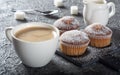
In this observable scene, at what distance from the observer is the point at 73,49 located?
71cm

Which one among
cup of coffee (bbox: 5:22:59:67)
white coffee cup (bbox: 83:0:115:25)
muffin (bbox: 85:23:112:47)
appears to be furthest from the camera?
white coffee cup (bbox: 83:0:115:25)

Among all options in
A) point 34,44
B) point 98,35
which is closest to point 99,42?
point 98,35

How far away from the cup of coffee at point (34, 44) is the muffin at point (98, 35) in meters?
0.13

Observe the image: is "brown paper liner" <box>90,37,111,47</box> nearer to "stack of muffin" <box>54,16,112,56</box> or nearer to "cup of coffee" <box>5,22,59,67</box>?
"stack of muffin" <box>54,16,112,56</box>

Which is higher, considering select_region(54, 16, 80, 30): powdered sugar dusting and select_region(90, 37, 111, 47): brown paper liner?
select_region(54, 16, 80, 30): powdered sugar dusting

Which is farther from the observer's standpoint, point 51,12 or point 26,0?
point 26,0

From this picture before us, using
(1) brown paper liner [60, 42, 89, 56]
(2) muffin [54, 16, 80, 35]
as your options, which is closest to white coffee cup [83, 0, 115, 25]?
(2) muffin [54, 16, 80, 35]

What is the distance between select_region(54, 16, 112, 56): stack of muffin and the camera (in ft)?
2.33

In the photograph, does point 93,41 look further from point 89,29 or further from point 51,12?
point 51,12

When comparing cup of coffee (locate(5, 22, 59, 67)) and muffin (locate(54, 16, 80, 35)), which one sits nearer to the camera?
cup of coffee (locate(5, 22, 59, 67))

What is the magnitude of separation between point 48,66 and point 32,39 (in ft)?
0.29

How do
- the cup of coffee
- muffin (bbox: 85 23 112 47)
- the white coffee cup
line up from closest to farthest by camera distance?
the cup of coffee < muffin (bbox: 85 23 112 47) < the white coffee cup

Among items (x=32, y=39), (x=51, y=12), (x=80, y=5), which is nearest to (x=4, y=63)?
(x=32, y=39)

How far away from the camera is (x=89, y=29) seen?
771mm
